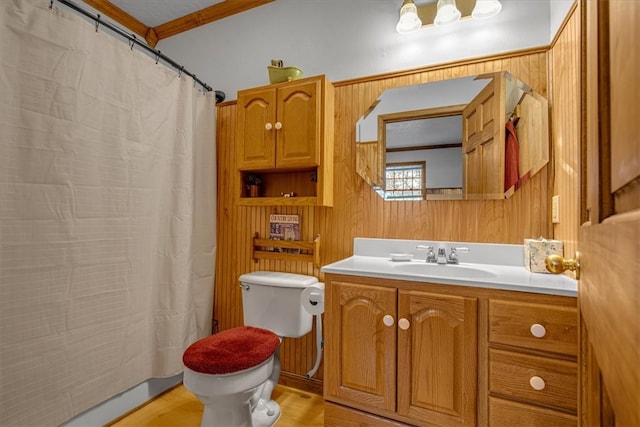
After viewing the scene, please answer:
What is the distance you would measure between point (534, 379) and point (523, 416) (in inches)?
5.8

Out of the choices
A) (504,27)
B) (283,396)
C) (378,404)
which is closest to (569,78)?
(504,27)

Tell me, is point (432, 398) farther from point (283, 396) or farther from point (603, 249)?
point (603, 249)

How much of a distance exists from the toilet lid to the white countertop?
1.57ft

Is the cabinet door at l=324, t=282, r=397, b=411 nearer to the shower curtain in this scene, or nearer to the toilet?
the toilet

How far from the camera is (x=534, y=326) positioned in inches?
43.8

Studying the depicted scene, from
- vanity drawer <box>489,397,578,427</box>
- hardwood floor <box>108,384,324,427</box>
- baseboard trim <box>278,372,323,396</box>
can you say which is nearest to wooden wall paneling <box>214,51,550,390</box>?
baseboard trim <box>278,372,323,396</box>

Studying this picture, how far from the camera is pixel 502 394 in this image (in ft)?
3.80

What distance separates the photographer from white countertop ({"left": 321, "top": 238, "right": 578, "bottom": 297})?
1164 millimetres

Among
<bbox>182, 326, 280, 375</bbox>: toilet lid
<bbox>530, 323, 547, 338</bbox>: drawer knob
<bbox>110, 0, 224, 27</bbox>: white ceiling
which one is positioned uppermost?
<bbox>110, 0, 224, 27</bbox>: white ceiling

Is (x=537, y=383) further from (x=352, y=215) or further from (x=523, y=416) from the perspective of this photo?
(x=352, y=215)

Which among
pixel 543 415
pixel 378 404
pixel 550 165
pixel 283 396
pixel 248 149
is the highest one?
pixel 248 149

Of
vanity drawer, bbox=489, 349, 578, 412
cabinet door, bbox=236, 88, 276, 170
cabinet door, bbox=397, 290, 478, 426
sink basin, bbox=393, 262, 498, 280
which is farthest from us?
cabinet door, bbox=236, 88, 276, 170

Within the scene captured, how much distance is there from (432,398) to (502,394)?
10.3 inches

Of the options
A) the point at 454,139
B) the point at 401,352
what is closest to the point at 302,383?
the point at 401,352
